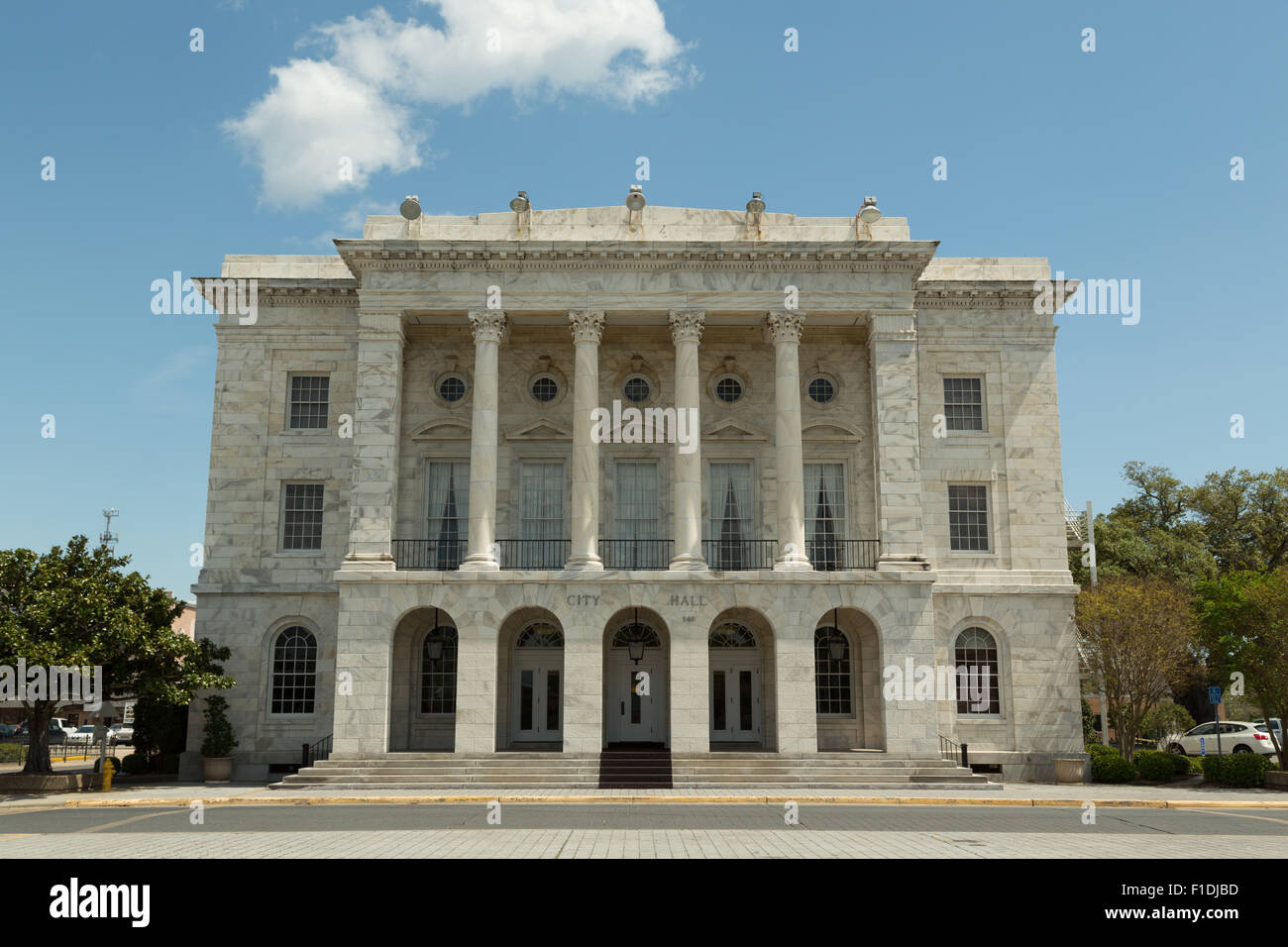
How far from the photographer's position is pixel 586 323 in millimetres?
31516

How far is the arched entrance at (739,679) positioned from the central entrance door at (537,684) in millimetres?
5046

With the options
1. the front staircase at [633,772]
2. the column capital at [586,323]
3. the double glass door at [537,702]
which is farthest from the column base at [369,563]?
the column capital at [586,323]

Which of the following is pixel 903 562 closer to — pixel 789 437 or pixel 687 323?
pixel 789 437

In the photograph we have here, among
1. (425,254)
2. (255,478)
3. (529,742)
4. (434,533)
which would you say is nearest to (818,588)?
(529,742)

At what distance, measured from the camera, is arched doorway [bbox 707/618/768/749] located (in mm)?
32906

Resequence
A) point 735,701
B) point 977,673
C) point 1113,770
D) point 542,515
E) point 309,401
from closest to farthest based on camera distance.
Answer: point 1113,770 → point 977,673 → point 735,701 → point 542,515 → point 309,401

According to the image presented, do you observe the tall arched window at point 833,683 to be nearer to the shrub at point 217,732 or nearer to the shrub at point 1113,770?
the shrub at point 1113,770

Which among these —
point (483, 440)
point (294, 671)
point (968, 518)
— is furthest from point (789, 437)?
point (294, 671)

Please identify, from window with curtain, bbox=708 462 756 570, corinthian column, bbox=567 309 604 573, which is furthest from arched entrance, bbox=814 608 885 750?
corinthian column, bbox=567 309 604 573

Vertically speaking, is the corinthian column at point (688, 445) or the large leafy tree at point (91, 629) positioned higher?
the corinthian column at point (688, 445)

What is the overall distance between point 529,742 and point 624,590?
6.65m

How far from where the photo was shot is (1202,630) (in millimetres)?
32125

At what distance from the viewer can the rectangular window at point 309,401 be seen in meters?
34.2

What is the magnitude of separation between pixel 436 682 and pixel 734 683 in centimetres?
973
